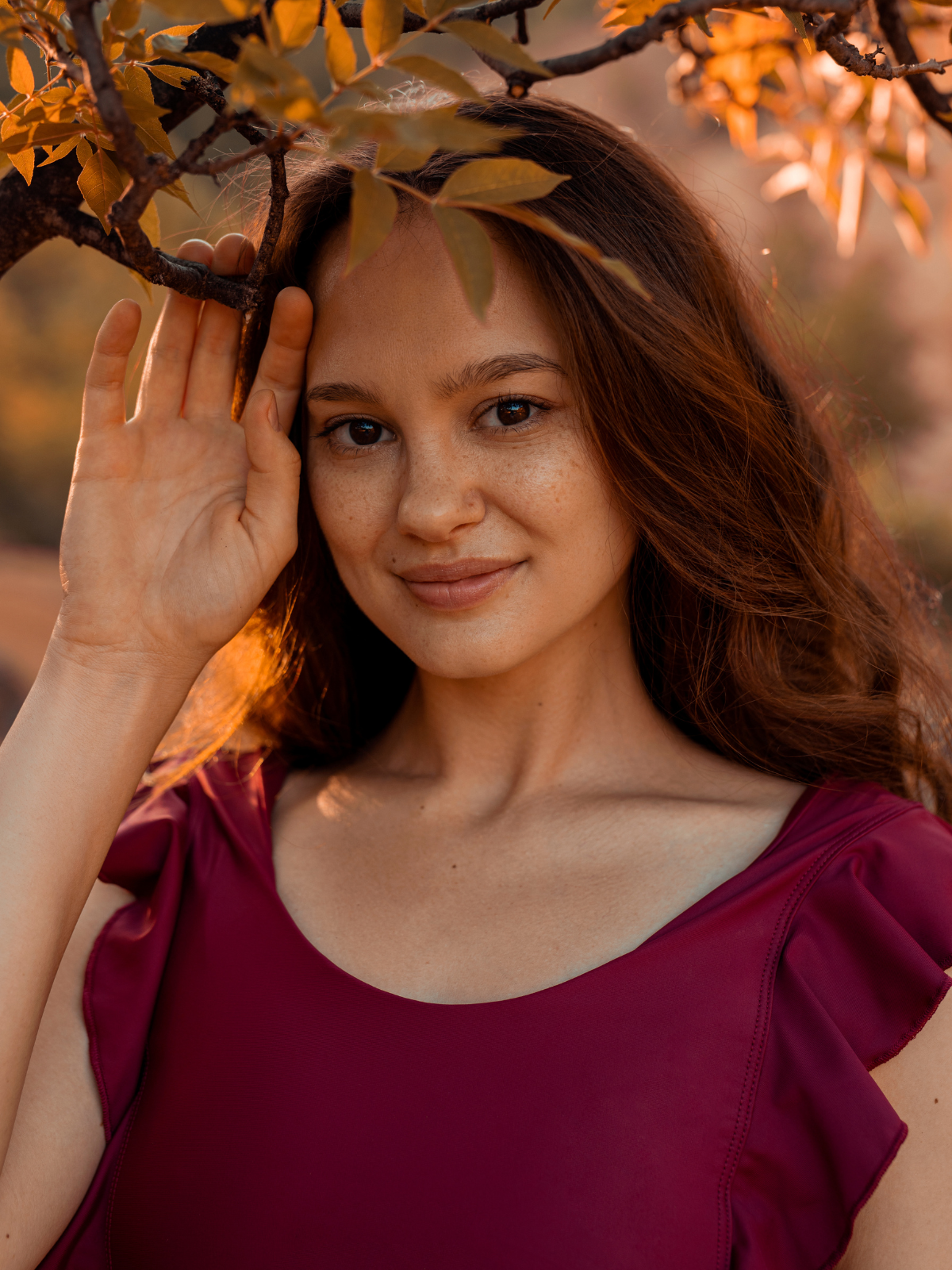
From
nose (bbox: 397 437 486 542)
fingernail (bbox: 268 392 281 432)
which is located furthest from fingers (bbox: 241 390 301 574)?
nose (bbox: 397 437 486 542)

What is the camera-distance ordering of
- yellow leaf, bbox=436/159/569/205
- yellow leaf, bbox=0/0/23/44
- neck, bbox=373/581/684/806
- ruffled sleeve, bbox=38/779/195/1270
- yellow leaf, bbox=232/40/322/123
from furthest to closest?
neck, bbox=373/581/684/806
ruffled sleeve, bbox=38/779/195/1270
yellow leaf, bbox=0/0/23/44
yellow leaf, bbox=436/159/569/205
yellow leaf, bbox=232/40/322/123

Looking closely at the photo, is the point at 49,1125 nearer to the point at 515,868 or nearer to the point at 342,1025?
the point at 342,1025

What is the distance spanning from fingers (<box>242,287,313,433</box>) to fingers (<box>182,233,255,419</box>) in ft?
0.16

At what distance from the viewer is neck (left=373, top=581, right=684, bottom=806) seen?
1852mm

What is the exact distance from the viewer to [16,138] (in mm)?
1171

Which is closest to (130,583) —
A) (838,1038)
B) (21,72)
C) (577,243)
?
(21,72)

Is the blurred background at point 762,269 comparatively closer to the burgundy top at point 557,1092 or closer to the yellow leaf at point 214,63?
the burgundy top at point 557,1092

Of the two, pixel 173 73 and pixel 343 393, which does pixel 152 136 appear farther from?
pixel 343 393

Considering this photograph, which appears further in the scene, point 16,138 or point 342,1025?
point 342,1025

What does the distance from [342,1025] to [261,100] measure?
1188 millimetres

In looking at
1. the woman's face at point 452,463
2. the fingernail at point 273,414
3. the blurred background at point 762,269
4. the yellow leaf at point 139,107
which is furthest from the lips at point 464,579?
the blurred background at point 762,269

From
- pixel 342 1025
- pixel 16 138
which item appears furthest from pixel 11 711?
pixel 16 138

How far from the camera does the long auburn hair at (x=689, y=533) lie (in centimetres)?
163

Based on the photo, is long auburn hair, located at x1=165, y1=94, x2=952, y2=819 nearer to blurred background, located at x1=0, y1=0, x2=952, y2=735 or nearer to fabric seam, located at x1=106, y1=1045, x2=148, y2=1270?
fabric seam, located at x1=106, y1=1045, x2=148, y2=1270
